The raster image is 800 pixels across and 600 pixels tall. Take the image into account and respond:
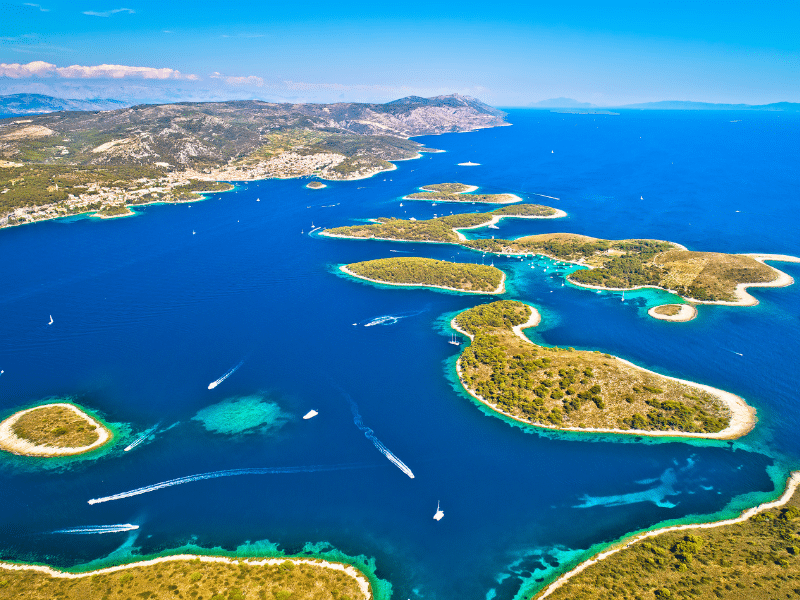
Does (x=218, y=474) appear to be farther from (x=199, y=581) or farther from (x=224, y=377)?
(x=224, y=377)

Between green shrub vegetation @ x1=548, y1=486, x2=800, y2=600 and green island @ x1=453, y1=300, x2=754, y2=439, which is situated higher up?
green island @ x1=453, y1=300, x2=754, y2=439

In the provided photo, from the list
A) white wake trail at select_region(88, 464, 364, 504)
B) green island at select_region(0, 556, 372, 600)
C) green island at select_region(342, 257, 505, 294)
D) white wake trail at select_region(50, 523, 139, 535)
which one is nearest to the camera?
green island at select_region(0, 556, 372, 600)

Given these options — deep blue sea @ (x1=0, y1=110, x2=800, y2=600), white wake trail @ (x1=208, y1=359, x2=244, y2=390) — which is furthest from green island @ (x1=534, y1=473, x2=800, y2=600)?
white wake trail @ (x1=208, y1=359, x2=244, y2=390)

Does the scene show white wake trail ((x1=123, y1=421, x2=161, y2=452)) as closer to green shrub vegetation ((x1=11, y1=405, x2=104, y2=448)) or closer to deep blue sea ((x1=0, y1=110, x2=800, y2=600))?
deep blue sea ((x1=0, y1=110, x2=800, y2=600))

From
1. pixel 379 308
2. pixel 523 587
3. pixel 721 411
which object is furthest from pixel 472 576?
pixel 379 308

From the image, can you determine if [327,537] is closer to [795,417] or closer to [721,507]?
[721,507]

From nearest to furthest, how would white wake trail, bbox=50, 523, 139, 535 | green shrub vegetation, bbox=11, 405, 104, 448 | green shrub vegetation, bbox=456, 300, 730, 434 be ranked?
white wake trail, bbox=50, 523, 139, 535, green shrub vegetation, bbox=11, 405, 104, 448, green shrub vegetation, bbox=456, 300, 730, 434

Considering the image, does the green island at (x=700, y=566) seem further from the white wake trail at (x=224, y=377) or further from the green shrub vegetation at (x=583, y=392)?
the white wake trail at (x=224, y=377)

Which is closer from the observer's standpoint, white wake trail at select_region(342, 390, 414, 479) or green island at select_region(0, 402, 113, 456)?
white wake trail at select_region(342, 390, 414, 479)
